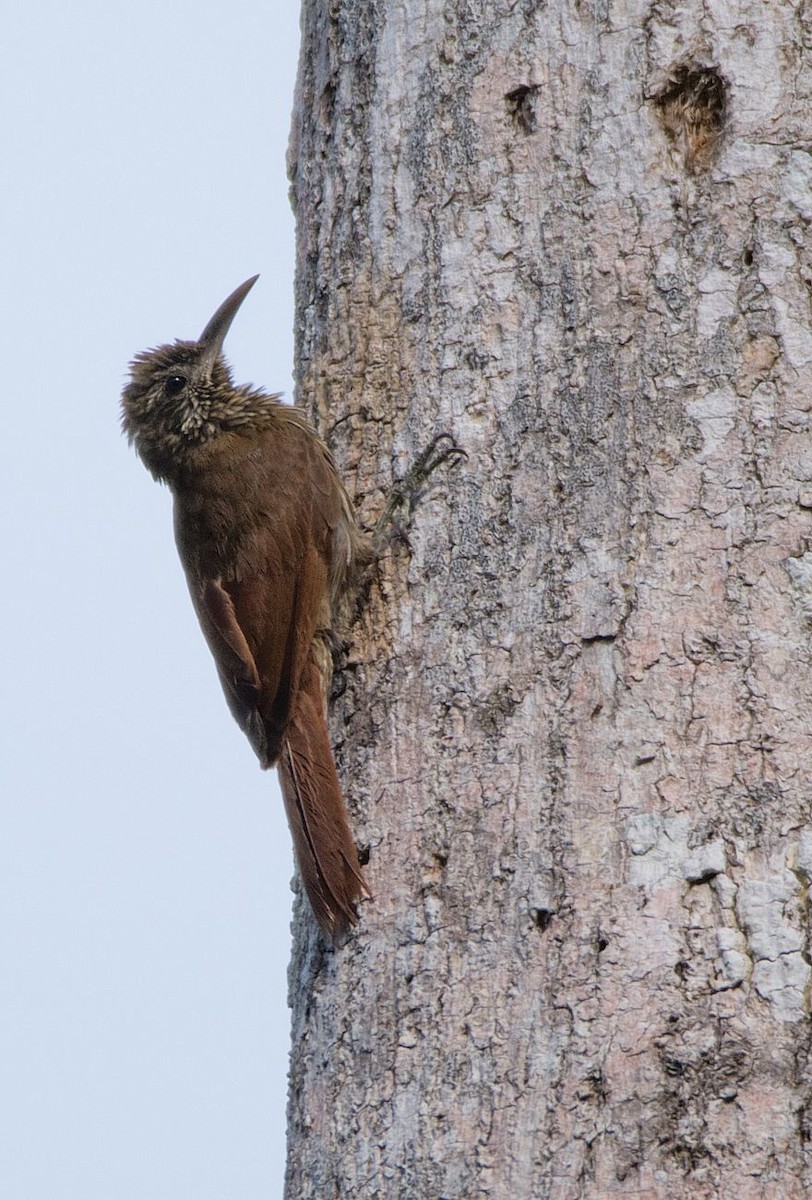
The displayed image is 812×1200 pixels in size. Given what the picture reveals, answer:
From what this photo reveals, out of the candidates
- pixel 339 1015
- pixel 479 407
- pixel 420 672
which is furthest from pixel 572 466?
pixel 339 1015

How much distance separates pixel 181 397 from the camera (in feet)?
12.8

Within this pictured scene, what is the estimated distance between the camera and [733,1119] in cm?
186

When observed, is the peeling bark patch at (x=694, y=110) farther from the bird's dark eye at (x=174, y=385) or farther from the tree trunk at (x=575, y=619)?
the bird's dark eye at (x=174, y=385)

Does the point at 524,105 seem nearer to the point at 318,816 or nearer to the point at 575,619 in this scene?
the point at 575,619

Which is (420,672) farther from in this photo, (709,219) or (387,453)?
(709,219)

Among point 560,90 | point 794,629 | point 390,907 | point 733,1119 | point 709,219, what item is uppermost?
point 560,90

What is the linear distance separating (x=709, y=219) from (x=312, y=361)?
2.91 feet

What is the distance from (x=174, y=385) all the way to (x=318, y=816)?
176 centimetres

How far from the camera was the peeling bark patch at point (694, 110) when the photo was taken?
8.02ft

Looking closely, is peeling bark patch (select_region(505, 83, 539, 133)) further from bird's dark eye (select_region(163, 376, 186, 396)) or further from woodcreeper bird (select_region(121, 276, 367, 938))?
bird's dark eye (select_region(163, 376, 186, 396))

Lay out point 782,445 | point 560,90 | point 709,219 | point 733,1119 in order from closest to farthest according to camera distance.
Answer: point 733,1119, point 782,445, point 709,219, point 560,90

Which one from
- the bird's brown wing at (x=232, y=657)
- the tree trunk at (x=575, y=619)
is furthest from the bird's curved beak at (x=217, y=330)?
the tree trunk at (x=575, y=619)

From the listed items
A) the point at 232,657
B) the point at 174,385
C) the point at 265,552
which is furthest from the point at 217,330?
the point at 232,657

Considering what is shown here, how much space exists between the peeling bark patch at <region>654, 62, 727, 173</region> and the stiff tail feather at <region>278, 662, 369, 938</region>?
3.81 feet
